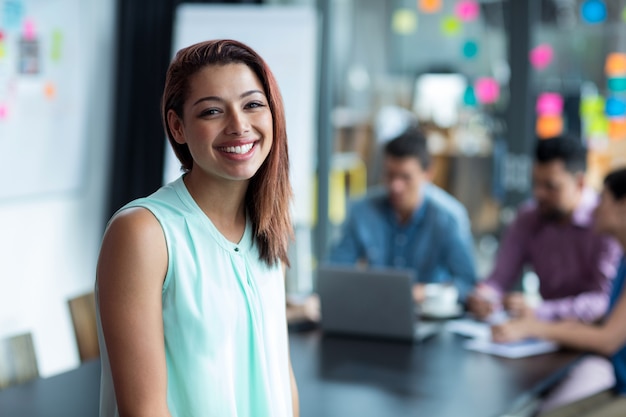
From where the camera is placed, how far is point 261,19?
15.5 feet

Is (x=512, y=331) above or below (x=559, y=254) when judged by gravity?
below

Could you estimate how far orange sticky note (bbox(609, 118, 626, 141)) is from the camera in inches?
188

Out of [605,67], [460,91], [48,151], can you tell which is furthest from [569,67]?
[48,151]

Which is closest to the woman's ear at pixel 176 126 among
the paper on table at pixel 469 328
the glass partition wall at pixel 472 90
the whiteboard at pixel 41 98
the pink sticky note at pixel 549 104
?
the paper on table at pixel 469 328

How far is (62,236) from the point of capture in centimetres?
484

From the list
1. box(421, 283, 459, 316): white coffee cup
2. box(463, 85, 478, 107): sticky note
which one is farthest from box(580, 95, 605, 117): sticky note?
box(421, 283, 459, 316): white coffee cup

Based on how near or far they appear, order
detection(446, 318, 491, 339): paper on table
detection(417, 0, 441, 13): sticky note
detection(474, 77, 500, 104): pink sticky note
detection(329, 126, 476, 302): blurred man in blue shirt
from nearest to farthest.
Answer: detection(446, 318, 491, 339): paper on table
detection(329, 126, 476, 302): blurred man in blue shirt
detection(474, 77, 500, 104): pink sticky note
detection(417, 0, 441, 13): sticky note

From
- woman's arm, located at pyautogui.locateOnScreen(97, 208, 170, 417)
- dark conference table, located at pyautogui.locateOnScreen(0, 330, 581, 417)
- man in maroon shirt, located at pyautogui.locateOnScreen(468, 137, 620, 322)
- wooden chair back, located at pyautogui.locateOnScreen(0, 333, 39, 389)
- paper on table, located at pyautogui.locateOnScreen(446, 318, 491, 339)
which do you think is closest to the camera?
woman's arm, located at pyautogui.locateOnScreen(97, 208, 170, 417)

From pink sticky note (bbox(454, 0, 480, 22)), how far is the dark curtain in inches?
59.1

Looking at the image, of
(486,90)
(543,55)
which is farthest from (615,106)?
(486,90)

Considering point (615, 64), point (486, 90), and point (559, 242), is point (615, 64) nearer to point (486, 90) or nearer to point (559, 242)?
point (486, 90)

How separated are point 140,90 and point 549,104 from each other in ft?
7.78

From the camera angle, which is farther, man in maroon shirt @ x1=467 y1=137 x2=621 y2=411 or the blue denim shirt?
the blue denim shirt

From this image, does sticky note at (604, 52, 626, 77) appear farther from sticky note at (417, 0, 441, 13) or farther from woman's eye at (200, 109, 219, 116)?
woman's eye at (200, 109, 219, 116)
